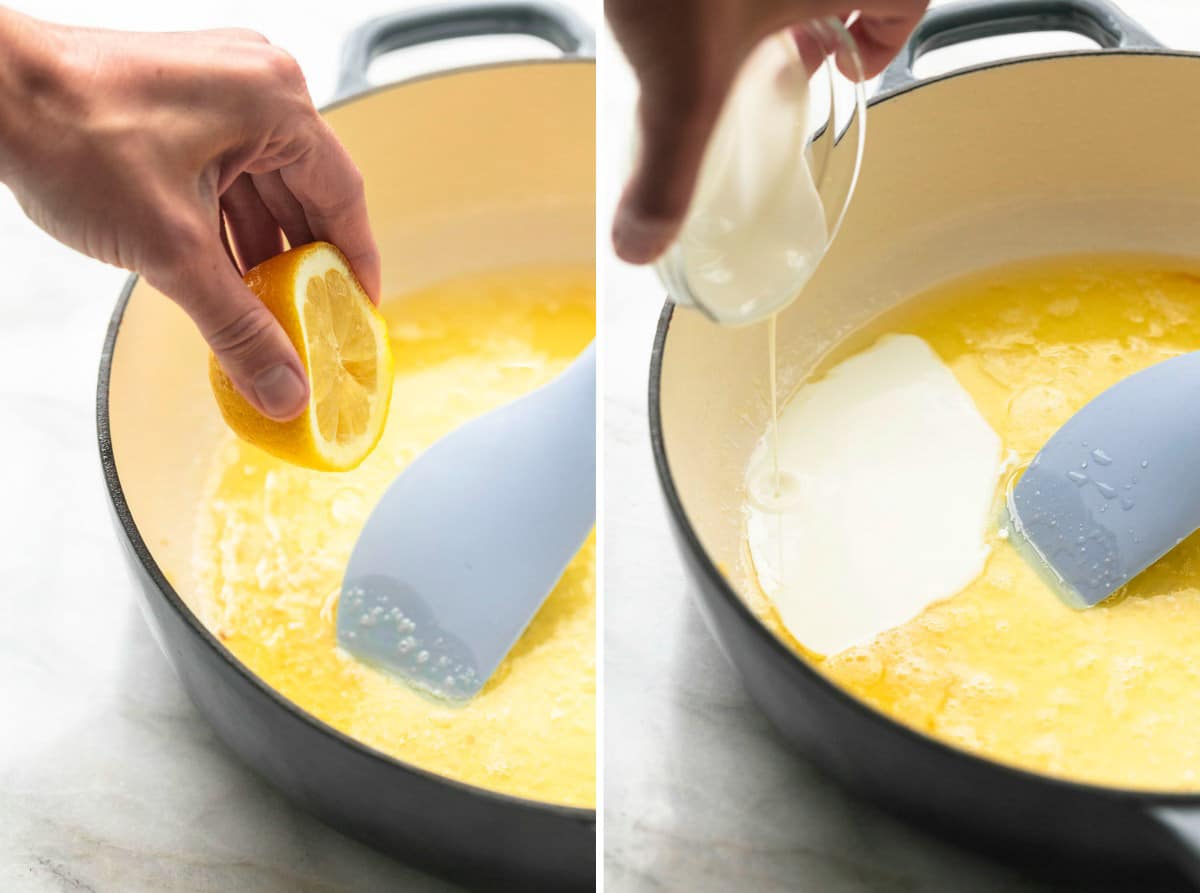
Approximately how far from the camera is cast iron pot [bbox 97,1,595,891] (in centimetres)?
64

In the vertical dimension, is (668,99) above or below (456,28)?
above

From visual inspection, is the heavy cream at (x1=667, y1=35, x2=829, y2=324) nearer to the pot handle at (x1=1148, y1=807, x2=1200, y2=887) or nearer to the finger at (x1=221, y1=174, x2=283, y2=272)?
the pot handle at (x1=1148, y1=807, x2=1200, y2=887)

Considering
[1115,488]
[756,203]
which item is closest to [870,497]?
[1115,488]

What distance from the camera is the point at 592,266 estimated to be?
4.09ft

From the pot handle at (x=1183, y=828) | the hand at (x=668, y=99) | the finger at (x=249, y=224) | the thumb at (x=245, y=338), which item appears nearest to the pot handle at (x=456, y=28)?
the finger at (x=249, y=224)

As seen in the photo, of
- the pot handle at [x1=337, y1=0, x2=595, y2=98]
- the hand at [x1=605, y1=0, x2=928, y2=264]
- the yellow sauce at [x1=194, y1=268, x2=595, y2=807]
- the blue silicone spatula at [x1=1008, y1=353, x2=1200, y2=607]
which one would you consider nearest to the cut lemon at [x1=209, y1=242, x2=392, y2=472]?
the yellow sauce at [x1=194, y1=268, x2=595, y2=807]

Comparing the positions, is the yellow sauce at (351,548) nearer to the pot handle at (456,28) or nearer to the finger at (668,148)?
the pot handle at (456,28)

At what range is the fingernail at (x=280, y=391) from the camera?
75 centimetres

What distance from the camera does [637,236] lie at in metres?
0.48

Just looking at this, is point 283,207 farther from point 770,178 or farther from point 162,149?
point 770,178

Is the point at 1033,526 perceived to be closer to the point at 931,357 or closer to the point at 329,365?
the point at 931,357

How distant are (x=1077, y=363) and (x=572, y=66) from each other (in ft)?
1.60

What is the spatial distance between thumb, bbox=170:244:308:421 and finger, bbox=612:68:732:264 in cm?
32

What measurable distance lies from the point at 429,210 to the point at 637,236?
2.53 feet
